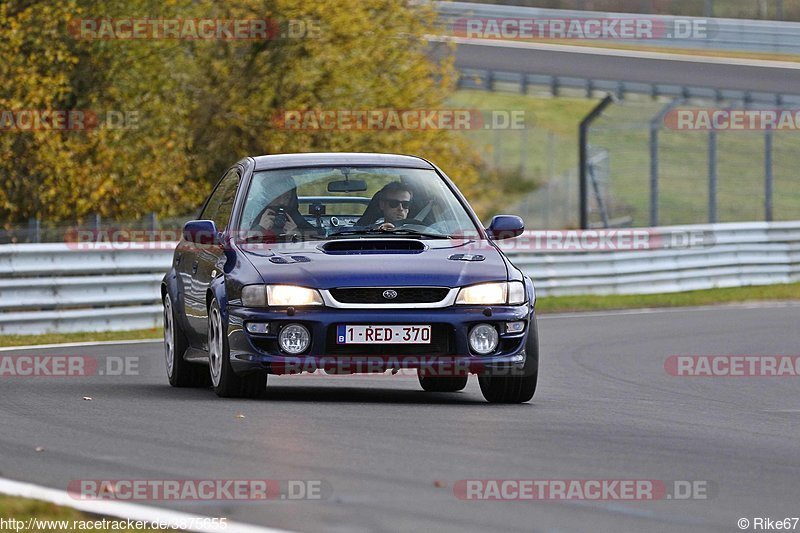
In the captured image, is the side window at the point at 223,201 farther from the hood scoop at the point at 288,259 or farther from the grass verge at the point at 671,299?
the grass verge at the point at 671,299

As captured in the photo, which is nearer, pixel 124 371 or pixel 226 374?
pixel 226 374

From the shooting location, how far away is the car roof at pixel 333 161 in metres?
11.1

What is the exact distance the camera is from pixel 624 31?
43.7 metres

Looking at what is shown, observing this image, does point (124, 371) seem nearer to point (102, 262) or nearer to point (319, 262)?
point (319, 262)

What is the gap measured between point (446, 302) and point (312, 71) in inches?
729

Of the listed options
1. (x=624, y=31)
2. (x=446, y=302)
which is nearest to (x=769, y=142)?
(x=624, y=31)

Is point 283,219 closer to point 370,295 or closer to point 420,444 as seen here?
point 370,295
